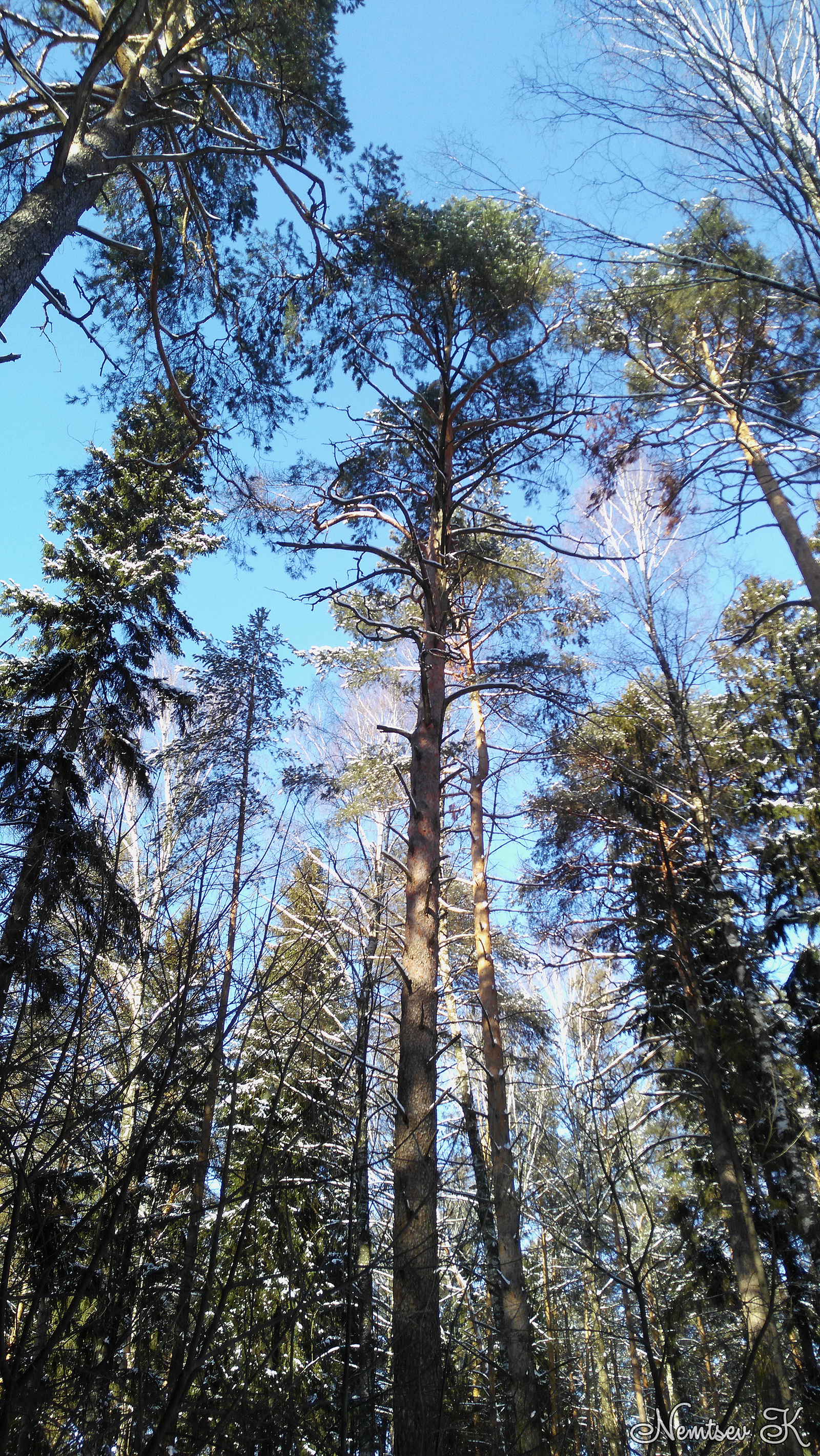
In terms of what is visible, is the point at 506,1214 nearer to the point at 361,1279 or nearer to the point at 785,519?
the point at 361,1279

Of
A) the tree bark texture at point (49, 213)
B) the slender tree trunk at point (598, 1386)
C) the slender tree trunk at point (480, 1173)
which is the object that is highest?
the tree bark texture at point (49, 213)

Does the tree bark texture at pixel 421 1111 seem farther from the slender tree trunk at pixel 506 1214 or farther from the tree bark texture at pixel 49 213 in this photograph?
the tree bark texture at pixel 49 213

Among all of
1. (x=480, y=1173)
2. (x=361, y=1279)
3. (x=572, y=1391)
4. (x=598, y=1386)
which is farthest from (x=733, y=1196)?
(x=361, y=1279)

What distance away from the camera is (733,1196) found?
754 centimetres

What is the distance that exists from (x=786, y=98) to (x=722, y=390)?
133cm

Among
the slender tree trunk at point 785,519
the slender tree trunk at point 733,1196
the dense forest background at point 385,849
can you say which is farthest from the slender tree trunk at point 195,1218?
the slender tree trunk at point 733,1196

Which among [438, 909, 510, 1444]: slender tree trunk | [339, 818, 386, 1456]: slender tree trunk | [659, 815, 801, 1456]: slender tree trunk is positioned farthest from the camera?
[438, 909, 510, 1444]: slender tree trunk

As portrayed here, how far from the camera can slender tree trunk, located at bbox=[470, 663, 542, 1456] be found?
676 centimetres

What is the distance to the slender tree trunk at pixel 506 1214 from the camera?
22.2 ft

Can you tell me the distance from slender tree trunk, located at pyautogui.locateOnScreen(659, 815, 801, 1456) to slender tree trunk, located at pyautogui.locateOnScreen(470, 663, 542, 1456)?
1.83 metres

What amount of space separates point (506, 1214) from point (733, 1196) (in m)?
2.11
